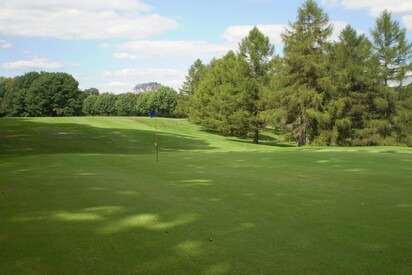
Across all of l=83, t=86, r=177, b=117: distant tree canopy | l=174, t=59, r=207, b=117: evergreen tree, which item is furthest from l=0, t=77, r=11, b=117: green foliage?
l=174, t=59, r=207, b=117: evergreen tree

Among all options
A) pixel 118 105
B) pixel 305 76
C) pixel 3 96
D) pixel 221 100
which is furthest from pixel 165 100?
pixel 305 76

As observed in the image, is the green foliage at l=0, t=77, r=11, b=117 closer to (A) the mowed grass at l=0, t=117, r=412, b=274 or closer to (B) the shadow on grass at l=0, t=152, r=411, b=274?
(A) the mowed grass at l=0, t=117, r=412, b=274

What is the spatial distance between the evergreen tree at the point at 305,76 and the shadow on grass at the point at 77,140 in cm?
1068

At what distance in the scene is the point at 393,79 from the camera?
43125 mm

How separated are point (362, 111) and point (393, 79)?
5.32 metres

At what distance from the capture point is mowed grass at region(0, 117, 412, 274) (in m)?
4.48

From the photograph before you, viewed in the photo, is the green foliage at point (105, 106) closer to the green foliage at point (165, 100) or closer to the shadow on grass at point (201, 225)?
the green foliage at point (165, 100)

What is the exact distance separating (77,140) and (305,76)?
80.9 feet

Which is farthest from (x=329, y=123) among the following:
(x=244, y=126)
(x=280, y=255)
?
(x=280, y=255)

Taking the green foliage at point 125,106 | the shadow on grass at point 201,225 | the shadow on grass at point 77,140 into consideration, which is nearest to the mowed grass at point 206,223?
the shadow on grass at point 201,225

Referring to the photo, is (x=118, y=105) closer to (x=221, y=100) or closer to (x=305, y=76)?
(x=221, y=100)

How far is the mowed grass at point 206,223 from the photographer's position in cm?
448

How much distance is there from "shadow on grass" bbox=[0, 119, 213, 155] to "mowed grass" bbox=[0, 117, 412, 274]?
16994 mm

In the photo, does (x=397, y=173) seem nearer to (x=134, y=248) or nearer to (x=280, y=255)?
(x=280, y=255)
